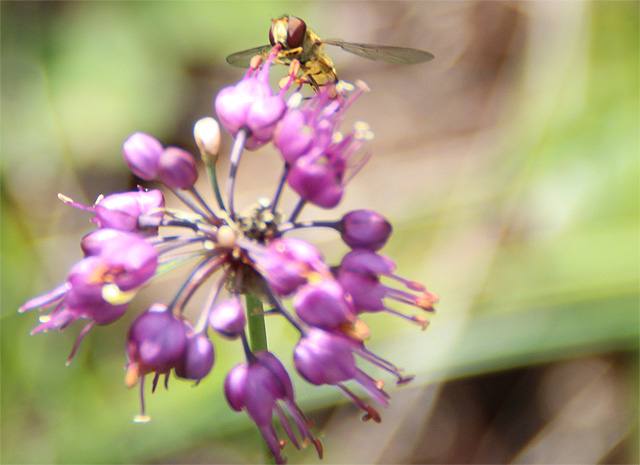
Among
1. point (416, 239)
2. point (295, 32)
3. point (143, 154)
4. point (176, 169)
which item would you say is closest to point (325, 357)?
point (176, 169)

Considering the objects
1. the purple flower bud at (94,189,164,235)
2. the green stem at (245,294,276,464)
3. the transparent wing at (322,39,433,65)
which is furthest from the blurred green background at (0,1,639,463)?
the purple flower bud at (94,189,164,235)

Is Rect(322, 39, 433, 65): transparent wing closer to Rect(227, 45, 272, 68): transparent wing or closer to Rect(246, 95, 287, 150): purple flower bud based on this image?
Rect(227, 45, 272, 68): transparent wing

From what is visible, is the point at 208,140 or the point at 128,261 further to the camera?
the point at 208,140

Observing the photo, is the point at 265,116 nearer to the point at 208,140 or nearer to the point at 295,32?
the point at 208,140

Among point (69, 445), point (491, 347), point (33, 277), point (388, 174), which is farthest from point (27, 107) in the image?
point (491, 347)

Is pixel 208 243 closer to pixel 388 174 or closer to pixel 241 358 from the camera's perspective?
pixel 241 358

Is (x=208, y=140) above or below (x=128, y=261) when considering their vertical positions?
above

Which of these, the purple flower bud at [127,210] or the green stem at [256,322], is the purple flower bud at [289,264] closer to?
the green stem at [256,322]
